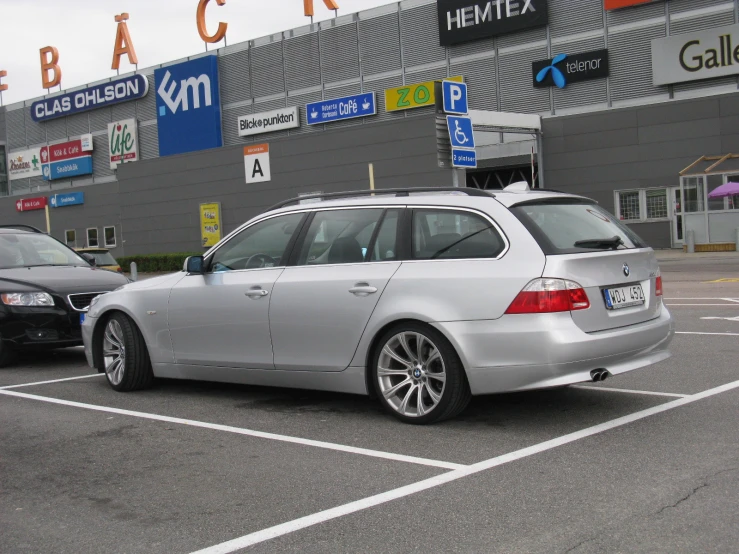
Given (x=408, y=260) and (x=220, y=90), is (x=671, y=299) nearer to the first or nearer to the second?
(x=408, y=260)

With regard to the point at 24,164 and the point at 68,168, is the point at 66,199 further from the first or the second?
the point at 24,164

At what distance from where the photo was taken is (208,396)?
7762 millimetres

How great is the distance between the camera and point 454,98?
53.7ft

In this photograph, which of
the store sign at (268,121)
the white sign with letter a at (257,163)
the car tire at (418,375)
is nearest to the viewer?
the car tire at (418,375)

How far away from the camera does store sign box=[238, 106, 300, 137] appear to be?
44781 mm

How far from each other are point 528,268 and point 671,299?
10.5 meters

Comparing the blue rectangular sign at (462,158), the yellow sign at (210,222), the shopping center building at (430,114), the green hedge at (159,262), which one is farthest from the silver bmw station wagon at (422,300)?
the yellow sign at (210,222)

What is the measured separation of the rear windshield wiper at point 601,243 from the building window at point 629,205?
89.5ft

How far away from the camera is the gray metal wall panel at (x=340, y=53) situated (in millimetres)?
→ 42219

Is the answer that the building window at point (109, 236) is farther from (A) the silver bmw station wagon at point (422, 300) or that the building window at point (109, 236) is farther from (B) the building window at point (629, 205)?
(A) the silver bmw station wagon at point (422, 300)

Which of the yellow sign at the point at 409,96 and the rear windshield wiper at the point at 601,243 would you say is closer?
the rear windshield wiper at the point at 601,243

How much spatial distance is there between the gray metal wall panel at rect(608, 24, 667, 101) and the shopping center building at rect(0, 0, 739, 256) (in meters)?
0.05

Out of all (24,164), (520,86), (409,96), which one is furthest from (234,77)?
(24,164)

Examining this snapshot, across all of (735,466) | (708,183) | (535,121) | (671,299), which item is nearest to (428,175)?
(535,121)
